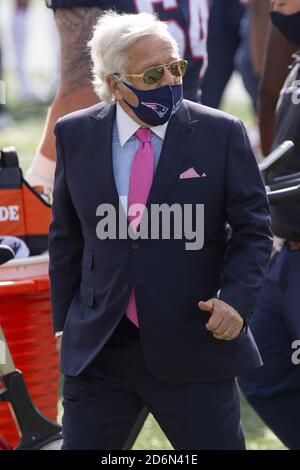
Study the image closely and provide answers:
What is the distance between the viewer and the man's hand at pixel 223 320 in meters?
3.41

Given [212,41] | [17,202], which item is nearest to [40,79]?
[212,41]

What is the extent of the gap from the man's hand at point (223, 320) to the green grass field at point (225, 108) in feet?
5.99

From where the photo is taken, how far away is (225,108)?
50.5 feet

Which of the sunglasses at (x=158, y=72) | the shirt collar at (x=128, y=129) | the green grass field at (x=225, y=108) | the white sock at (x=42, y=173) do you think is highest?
the sunglasses at (x=158, y=72)

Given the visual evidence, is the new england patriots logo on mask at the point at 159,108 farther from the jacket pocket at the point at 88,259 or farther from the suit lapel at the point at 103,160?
the jacket pocket at the point at 88,259

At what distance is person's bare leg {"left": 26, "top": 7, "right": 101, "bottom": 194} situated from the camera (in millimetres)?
4766

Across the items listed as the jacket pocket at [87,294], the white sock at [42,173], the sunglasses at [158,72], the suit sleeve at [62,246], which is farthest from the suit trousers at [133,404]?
the white sock at [42,173]

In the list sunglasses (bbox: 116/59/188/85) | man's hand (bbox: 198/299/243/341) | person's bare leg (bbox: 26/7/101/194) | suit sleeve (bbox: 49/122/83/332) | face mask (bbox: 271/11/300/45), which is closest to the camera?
man's hand (bbox: 198/299/243/341)

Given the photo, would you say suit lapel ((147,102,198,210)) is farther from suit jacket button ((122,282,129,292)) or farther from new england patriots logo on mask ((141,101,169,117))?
suit jacket button ((122,282,129,292))

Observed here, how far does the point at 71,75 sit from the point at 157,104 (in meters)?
1.41

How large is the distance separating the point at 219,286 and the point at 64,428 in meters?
0.61

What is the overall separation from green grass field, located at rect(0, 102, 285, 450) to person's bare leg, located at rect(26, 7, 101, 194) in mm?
1195

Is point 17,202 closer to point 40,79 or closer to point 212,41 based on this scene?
point 212,41

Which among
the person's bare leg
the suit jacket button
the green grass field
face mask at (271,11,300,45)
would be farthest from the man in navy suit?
the green grass field
